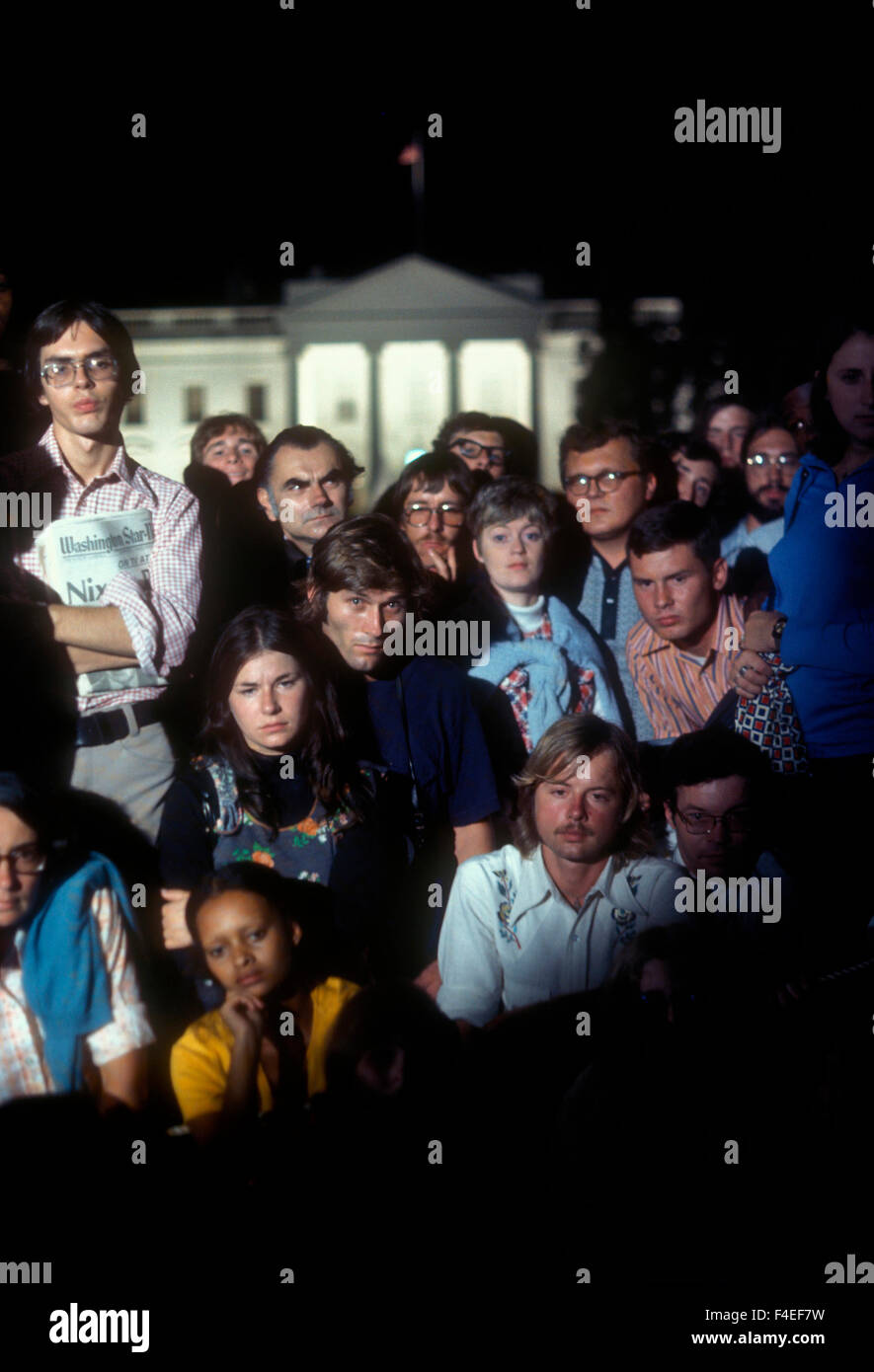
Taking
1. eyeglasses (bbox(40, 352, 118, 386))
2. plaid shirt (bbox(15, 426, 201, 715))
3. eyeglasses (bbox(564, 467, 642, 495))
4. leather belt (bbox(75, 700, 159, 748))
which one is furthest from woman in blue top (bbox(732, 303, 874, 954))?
eyeglasses (bbox(40, 352, 118, 386))

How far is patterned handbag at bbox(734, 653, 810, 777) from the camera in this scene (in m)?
4.20

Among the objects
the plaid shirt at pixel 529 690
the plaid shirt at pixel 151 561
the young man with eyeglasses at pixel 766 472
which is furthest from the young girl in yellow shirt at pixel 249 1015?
the young man with eyeglasses at pixel 766 472

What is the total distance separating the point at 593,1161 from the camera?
12.6ft

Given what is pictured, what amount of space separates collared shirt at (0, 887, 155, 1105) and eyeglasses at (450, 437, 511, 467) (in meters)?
2.48

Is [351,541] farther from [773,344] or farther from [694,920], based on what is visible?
[773,344]

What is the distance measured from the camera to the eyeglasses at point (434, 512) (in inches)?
183

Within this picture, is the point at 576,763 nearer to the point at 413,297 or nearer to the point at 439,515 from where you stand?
the point at 439,515

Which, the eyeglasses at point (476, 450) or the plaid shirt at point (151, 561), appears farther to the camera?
the eyeglasses at point (476, 450)

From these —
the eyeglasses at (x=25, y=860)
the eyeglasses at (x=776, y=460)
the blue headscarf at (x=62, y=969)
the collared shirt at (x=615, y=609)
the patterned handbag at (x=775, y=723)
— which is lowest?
the blue headscarf at (x=62, y=969)

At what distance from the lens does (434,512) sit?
15.2 feet

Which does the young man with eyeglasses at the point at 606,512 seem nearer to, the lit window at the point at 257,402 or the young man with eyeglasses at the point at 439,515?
the young man with eyeglasses at the point at 439,515

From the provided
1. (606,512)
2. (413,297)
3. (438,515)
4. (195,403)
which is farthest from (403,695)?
(413,297)

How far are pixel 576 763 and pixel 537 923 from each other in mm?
530
